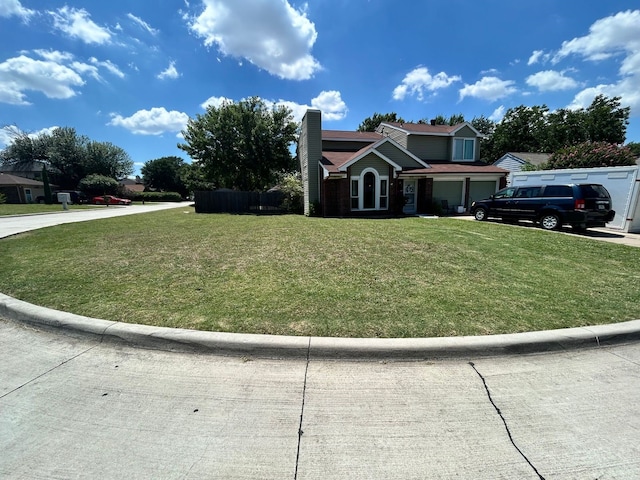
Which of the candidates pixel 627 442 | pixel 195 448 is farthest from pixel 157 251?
pixel 627 442

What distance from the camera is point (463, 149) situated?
21.0 meters

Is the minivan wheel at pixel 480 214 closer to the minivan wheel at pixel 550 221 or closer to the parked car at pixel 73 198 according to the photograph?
the minivan wheel at pixel 550 221

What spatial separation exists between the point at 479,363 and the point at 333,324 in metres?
1.63

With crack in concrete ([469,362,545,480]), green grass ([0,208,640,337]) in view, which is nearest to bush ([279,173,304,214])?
green grass ([0,208,640,337])

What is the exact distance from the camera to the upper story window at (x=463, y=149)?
20797mm

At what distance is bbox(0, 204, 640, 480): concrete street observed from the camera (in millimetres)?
1834

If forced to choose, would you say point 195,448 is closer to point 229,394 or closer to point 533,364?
point 229,394

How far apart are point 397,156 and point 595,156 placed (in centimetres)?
1192

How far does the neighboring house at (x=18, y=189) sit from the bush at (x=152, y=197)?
44.6ft

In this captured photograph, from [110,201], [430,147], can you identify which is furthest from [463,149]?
[110,201]

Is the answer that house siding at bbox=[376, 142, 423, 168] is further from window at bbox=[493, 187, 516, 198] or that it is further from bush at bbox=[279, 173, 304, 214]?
window at bbox=[493, 187, 516, 198]

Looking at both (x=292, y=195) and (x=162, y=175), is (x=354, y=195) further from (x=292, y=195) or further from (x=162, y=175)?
(x=162, y=175)

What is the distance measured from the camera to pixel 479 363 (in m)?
2.91

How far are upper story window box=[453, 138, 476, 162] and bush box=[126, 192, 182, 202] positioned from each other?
53524 mm
